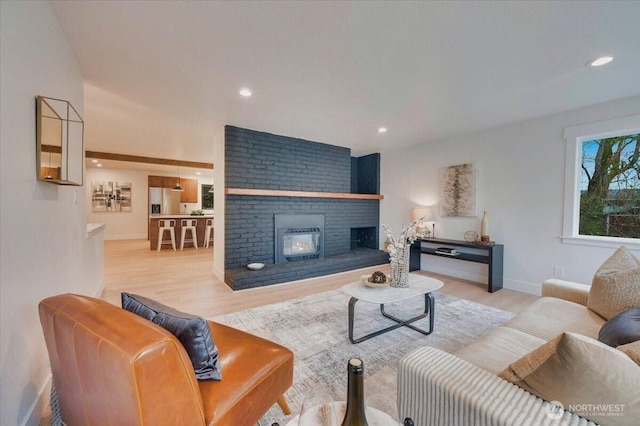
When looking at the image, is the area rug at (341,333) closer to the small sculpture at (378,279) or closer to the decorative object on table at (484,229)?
the small sculpture at (378,279)

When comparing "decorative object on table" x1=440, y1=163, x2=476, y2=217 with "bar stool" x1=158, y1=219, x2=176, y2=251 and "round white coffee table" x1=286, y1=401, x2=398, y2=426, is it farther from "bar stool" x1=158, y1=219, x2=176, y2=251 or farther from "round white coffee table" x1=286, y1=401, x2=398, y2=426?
"bar stool" x1=158, y1=219, x2=176, y2=251

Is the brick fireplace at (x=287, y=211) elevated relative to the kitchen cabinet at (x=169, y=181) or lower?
lower

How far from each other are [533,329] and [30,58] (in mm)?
3326

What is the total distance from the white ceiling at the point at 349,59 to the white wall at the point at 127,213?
575cm

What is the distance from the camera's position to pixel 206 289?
374 cm

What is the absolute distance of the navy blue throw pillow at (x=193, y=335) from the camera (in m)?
1.03

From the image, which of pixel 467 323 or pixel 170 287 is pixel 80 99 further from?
pixel 467 323

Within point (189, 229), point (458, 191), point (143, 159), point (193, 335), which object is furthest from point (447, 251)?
point (143, 159)

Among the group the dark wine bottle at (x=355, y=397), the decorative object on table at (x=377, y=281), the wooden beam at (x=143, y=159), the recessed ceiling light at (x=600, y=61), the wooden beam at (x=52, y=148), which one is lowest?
the decorative object on table at (x=377, y=281)

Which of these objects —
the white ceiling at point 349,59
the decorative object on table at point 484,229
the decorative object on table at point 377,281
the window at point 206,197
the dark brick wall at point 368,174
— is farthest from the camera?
the window at point 206,197

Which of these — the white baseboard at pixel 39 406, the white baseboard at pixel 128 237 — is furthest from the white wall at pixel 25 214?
the white baseboard at pixel 128 237

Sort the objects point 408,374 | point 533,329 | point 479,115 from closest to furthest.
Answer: point 408,374 → point 533,329 → point 479,115

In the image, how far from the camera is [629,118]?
2.90 m

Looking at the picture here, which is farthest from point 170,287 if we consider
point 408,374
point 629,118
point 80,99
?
point 629,118
